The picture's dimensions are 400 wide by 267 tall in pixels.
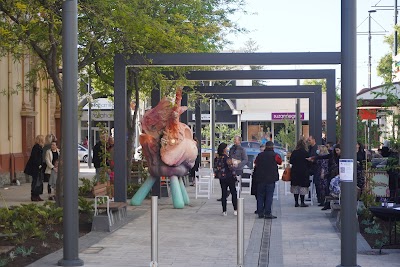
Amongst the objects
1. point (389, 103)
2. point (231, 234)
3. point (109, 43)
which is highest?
point (109, 43)

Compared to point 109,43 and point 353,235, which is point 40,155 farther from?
point 353,235

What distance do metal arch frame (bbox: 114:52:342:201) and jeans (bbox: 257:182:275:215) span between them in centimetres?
276

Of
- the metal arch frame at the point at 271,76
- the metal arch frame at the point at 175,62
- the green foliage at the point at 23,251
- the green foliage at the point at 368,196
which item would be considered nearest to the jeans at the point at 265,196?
the green foliage at the point at 368,196

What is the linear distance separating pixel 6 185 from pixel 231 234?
48.2 feet

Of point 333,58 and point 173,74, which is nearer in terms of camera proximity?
point 333,58

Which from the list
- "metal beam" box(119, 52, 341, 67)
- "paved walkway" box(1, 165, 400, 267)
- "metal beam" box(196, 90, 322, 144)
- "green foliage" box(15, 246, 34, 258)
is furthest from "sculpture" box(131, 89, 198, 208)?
"green foliage" box(15, 246, 34, 258)

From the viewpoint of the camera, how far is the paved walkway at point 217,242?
41.1 feet

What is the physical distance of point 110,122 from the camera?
62781 millimetres

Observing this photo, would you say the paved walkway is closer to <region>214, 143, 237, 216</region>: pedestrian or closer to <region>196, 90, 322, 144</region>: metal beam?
<region>214, 143, 237, 216</region>: pedestrian

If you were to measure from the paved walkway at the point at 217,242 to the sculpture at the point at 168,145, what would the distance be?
91 cm

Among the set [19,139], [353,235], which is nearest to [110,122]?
[19,139]

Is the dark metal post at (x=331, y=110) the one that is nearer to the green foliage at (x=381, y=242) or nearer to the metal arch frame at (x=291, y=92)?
the metal arch frame at (x=291, y=92)

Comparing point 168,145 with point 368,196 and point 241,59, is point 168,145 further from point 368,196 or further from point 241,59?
point 368,196

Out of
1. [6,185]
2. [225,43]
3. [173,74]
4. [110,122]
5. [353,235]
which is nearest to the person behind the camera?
[353,235]
